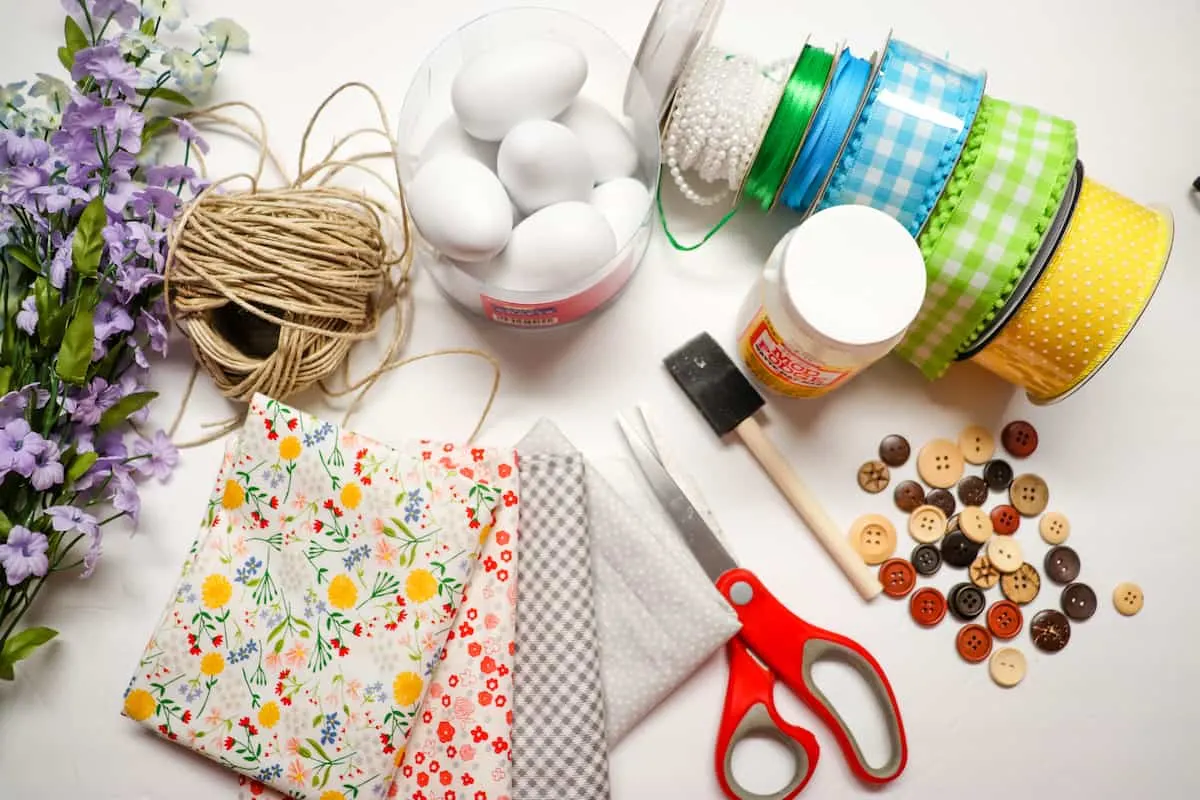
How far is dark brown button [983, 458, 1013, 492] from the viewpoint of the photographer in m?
0.90

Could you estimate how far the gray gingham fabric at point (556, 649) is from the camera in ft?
2.56

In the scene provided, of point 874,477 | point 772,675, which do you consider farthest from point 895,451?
point 772,675

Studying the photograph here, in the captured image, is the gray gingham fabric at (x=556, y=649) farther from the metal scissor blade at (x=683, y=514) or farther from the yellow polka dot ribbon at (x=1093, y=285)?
the yellow polka dot ribbon at (x=1093, y=285)

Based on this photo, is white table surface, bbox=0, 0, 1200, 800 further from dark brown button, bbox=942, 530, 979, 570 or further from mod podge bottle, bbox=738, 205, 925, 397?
mod podge bottle, bbox=738, 205, 925, 397

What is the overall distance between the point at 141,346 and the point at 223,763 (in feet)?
1.32

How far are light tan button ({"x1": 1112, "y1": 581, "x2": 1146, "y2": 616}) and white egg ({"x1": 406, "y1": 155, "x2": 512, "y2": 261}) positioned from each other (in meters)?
0.69

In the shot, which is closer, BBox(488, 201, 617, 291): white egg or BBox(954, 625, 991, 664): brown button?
BBox(488, 201, 617, 291): white egg

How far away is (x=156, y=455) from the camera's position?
2.84ft

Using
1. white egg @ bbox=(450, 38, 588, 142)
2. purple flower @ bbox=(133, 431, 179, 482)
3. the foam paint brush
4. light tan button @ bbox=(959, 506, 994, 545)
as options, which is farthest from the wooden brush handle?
purple flower @ bbox=(133, 431, 179, 482)

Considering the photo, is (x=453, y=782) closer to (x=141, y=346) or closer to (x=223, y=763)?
(x=223, y=763)

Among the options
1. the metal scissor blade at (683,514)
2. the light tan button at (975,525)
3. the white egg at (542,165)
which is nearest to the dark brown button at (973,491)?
the light tan button at (975,525)

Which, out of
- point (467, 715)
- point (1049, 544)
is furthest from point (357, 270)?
point (1049, 544)

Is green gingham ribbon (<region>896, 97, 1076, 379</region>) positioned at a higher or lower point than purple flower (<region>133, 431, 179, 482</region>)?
higher

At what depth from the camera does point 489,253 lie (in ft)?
2.51
